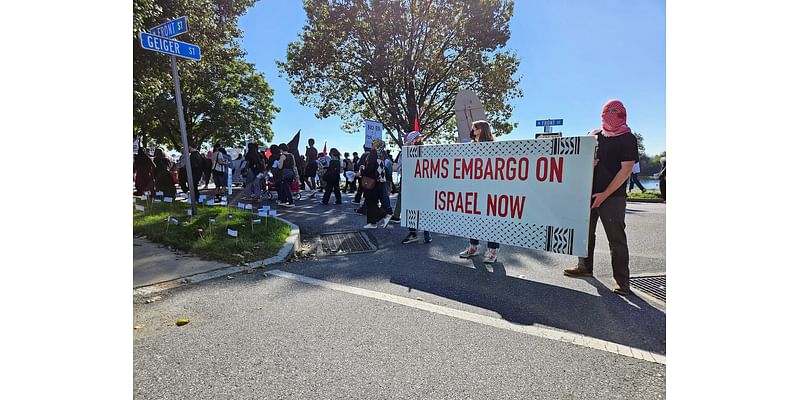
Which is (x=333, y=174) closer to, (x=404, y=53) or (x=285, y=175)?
(x=285, y=175)

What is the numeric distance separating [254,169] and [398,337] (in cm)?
961

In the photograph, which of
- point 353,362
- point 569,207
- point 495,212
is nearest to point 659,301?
point 569,207

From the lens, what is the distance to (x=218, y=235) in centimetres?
554

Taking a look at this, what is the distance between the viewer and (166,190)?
32.6ft

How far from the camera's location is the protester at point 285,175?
33.9 feet

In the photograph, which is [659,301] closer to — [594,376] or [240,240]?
[594,376]

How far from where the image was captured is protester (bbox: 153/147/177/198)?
9.63 meters

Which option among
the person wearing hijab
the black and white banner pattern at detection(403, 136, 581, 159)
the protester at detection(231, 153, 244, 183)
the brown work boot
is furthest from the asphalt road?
the protester at detection(231, 153, 244, 183)

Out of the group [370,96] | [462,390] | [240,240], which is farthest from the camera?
[370,96]

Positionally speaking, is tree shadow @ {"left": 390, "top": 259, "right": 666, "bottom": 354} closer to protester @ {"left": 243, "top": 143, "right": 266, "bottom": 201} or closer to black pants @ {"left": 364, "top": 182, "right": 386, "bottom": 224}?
black pants @ {"left": 364, "top": 182, "right": 386, "bottom": 224}

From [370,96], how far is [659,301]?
2009 centimetres

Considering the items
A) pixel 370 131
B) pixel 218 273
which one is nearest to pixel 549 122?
pixel 370 131

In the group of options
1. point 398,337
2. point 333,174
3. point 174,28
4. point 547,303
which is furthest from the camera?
point 333,174

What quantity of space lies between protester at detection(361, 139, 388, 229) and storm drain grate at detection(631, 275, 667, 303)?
4.32 meters
